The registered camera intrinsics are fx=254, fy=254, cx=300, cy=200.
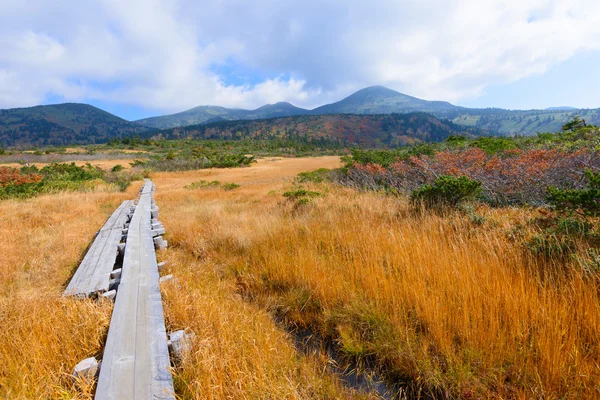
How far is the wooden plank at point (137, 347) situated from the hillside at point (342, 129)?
15105 cm

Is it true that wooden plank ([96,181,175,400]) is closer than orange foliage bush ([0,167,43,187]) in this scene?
Yes

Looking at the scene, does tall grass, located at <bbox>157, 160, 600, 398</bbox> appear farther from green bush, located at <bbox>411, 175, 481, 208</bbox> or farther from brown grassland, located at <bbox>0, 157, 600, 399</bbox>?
green bush, located at <bbox>411, 175, 481, 208</bbox>

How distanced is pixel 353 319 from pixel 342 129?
17431 cm

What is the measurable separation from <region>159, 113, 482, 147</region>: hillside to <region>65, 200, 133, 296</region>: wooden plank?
149m

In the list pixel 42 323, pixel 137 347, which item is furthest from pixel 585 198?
pixel 42 323

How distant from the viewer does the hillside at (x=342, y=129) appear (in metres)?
160

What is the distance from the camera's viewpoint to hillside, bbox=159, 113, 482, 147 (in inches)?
6284

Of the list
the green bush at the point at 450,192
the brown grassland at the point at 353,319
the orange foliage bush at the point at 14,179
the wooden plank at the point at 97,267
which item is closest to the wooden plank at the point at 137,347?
the brown grassland at the point at 353,319

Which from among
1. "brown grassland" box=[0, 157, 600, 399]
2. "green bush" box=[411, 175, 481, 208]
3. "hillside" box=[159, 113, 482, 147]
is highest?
"hillside" box=[159, 113, 482, 147]

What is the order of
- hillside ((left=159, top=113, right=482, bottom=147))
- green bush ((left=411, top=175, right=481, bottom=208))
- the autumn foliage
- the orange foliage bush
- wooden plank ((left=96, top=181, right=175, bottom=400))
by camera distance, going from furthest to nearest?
hillside ((left=159, top=113, right=482, bottom=147))
the orange foliage bush
the autumn foliage
green bush ((left=411, top=175, right=481, bottom=208))
wooden plank ((left=96, top=181, right=175, bottom=400))

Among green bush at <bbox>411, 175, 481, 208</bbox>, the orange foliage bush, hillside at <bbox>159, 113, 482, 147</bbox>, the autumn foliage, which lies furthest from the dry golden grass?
hillside at <bbox>159, 113, 482, 147</bbox>

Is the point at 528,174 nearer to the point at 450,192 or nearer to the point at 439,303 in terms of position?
the point at 450,192

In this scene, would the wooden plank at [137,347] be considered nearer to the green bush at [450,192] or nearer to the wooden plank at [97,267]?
the wooden plank at [97,267]

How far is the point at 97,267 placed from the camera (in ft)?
12.7
